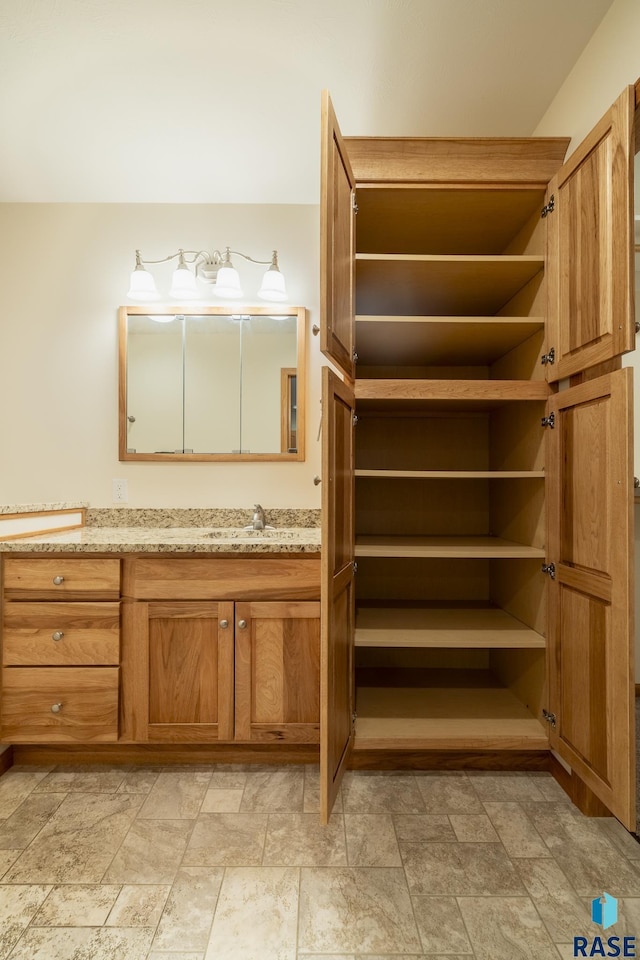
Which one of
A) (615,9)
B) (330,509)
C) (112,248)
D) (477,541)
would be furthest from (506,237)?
(112,248)

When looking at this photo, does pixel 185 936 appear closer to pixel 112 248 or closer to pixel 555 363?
pixel 555 363

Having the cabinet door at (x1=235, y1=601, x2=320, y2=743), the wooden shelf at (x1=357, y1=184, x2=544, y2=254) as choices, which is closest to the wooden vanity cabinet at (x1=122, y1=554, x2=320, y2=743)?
the cabinet door at (x1=235, y1=601, x2=320, y2=743)

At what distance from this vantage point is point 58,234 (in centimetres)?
241

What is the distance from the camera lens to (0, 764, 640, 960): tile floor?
1150mm

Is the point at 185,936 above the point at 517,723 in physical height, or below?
below

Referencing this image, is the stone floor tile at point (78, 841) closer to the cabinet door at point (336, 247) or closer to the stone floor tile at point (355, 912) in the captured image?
the stone floor tile at point (355, 912)

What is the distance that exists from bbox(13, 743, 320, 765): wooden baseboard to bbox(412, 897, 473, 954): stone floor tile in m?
0.70

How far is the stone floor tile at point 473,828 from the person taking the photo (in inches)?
58.1

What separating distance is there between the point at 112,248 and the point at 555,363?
2.09 meters

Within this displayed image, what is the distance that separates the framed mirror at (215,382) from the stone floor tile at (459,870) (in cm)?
158

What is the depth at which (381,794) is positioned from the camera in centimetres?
170

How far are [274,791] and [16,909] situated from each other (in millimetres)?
769

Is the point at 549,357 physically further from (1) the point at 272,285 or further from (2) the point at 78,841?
(2) the point at 78,841

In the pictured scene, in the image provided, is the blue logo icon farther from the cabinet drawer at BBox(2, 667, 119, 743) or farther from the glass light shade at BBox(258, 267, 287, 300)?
the glass light shade at BBox(258, 267, 287, 300)
